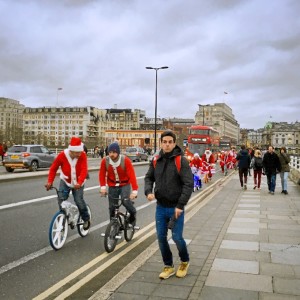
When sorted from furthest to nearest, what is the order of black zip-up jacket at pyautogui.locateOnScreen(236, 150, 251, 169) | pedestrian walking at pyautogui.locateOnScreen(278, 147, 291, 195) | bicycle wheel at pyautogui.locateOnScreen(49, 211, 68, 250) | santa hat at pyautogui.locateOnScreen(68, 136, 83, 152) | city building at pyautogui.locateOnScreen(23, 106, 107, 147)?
city building at pyautogui.locateOnScreen(23, 106, 107, 147), black zip-up jacket at pyautogui.locateOnScreen(236, 150, 251, 169), pedestrian walking at pyautogui.locateOnScreen(278, 147, 291, 195), santa hat at pyautogui.locateOnScreen(68, 136, 83, 152), bicycle wheel at pyautogui.locateOnScreen(49, 211, 68, 250)

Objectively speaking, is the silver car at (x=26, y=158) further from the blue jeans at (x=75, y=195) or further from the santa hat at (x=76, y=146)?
the santa hat at (x=76, y=146)

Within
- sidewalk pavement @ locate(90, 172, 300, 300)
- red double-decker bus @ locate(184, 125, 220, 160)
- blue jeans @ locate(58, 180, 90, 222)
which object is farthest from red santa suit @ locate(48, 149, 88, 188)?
red double-decker bus @ locate(184, 125, 220, 160)

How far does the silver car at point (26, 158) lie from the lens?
23.8 m

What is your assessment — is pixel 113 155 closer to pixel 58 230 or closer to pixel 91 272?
pixel 58 230

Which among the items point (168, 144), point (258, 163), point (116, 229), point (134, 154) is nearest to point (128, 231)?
point (116, 229)

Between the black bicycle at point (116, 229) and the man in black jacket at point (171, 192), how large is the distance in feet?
4.86

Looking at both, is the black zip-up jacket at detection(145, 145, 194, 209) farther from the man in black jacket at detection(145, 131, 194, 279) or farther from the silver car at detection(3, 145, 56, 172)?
the silver car at detection(3, 145, 56, 172)

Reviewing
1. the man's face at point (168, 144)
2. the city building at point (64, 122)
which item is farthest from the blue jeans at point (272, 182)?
the city building at point (64, 122)

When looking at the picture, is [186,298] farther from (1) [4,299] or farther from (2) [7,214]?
(2) [7,214]

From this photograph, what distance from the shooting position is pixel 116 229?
6543 millimetres

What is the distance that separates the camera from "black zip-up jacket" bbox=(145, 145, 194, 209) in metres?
4.81

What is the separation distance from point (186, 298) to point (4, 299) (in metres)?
2.00

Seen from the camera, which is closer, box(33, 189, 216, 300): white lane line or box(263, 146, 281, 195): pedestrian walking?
box(33, 189, 216, 300): white lane line

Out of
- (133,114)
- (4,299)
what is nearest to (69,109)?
(133,114)
